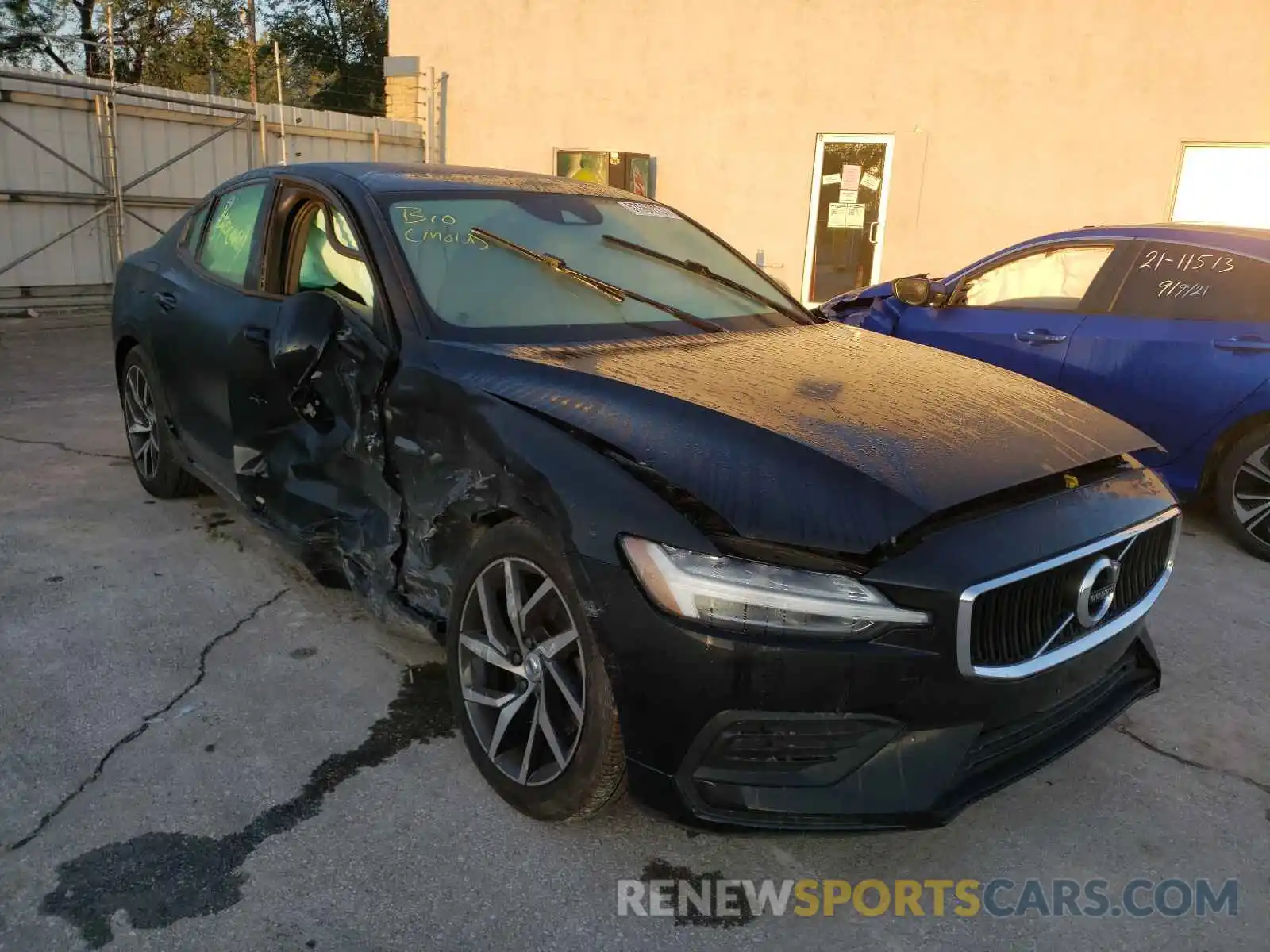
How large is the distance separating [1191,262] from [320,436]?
4236 mm

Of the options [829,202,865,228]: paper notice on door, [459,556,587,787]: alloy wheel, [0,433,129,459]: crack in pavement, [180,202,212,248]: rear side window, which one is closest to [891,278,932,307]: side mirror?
[180,202,212,248]: rear side window

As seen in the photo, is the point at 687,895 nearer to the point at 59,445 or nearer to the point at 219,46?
the point at 59,445

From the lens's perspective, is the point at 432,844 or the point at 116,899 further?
the point at 432,844

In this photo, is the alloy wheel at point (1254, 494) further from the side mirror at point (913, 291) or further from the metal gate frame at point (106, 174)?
the metal gate frame at point (106, 174)

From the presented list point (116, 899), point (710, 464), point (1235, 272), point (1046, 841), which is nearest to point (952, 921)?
point (1046, 841)

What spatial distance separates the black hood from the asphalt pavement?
73cm

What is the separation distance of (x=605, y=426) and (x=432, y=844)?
1.12 m

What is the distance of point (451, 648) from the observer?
2.65 metres

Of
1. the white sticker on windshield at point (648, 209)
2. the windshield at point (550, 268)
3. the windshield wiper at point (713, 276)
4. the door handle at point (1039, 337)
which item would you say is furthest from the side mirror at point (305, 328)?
the door handle at point (1039, 337)

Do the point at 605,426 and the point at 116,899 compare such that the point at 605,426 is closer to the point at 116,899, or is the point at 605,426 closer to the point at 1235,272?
the point at 116,899

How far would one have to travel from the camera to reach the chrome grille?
6.51ft

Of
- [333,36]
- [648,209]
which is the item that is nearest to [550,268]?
[648,209]

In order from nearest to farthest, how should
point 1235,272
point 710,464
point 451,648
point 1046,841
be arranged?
point 710,464 < point 1046,841 < point 451,648 < point 1235,272

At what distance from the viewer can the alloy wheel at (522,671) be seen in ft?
7.53
